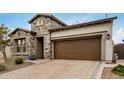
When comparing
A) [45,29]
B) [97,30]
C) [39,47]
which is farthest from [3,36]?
[97,30]

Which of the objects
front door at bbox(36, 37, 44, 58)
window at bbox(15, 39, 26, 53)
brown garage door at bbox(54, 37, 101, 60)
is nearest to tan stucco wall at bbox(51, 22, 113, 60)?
brown garage door at bbox(54, 37, 101, 60)

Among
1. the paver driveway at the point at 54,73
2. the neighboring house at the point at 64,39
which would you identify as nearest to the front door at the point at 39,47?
the neighboring house at the point at 64,39

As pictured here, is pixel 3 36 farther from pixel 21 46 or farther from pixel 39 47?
pixel 39 47

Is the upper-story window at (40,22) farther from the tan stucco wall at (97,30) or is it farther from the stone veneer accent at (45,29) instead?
the tan stucco wall at (97,30)

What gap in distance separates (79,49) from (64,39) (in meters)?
2.00

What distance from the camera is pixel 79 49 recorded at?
36.8 feet

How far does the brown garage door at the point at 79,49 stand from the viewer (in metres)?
10.3

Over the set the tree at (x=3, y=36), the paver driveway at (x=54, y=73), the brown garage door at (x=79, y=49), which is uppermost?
the tree at (x=3, y=36)

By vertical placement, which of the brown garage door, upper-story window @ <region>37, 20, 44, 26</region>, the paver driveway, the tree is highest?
upper-story window @ <region>37, 20, 44, 26</region>

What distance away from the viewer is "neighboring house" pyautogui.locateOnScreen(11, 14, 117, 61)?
32.1ft

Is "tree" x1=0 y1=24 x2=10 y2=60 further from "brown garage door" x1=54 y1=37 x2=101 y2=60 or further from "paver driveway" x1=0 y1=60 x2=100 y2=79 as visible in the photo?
"paver driveway" x1=0 y1=60 x2=100 y2=79

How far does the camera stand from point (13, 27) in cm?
1405

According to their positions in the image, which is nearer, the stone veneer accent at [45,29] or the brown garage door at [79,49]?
the brown garage door at [79,49]

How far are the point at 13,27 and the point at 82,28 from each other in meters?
8.36
